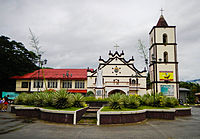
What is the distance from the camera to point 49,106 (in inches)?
516

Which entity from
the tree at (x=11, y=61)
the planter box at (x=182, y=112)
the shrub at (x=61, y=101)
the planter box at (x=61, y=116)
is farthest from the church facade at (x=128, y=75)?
the planter box at (x=61, y=116)

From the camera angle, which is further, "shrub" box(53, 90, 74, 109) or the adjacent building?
the adjacent building

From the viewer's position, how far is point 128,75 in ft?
125

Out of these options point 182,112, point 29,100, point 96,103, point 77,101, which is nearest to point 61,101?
point 77,101

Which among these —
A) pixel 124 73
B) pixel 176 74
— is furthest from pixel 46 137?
pixel 176 74

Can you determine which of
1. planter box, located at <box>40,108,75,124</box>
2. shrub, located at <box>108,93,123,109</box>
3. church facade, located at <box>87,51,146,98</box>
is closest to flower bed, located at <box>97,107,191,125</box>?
shrub, located at <box>108,93,123,109</box>

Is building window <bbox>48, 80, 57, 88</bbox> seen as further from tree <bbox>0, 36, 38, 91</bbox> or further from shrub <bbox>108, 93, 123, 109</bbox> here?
shrub <bbox>108, 93, 123, 109</bbox>

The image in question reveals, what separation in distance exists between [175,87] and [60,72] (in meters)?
26.3

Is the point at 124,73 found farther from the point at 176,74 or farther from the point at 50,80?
the point at 50,80

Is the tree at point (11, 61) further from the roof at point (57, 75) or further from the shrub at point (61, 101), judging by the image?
the shrub at point (61, 101)

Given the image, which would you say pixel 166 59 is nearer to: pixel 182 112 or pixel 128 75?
pixel 128 75

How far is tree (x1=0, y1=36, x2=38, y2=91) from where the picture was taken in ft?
129

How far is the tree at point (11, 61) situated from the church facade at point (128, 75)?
87.6 inches

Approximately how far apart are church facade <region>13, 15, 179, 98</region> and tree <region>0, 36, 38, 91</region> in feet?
7.30
